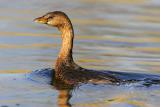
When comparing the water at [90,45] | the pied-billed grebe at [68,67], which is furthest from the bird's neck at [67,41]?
the water at [90,45]

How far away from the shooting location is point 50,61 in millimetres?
17641

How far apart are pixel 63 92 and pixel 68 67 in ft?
4.75

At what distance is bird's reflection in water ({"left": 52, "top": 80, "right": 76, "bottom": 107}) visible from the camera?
13.6 m

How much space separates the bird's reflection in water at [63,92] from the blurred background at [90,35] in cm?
124

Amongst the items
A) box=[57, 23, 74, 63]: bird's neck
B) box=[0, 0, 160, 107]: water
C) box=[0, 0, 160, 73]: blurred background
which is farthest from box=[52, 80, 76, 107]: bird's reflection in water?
box=[0, 0, 160, 73]: blurred background

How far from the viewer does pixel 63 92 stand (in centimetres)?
1458

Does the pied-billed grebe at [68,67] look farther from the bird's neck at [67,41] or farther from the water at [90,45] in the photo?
the water at [90,45]

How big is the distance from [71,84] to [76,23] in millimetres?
7432

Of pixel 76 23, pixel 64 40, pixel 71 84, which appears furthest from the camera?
pixel 76 23

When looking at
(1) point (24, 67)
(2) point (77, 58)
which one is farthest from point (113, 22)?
(1) point (24, 67)

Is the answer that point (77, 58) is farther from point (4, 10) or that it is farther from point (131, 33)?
point (4, 10)

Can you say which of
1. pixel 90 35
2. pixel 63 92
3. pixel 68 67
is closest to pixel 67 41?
pixel 68 67

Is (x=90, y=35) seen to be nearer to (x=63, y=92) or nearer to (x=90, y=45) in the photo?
(x=90, y=45)

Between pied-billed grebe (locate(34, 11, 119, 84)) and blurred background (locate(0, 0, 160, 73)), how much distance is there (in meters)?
0.80
